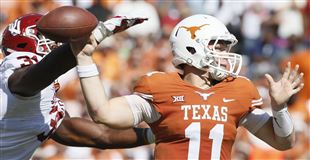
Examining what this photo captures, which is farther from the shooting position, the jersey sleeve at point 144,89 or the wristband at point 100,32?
the jersey sleeve at point 144,89

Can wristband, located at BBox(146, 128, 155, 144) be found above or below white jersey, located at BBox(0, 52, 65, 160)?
below

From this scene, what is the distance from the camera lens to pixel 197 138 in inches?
176

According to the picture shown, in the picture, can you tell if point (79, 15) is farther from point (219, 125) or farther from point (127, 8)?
point (127, 8)

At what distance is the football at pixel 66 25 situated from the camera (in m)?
4.10

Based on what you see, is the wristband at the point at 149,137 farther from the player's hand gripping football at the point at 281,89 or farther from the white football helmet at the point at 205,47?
the player's hand gripping football at the point at 281,89

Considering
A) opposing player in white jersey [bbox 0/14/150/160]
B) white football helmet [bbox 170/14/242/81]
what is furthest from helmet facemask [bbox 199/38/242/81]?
opposing player in white jersey [bbox 0/14/150/160]

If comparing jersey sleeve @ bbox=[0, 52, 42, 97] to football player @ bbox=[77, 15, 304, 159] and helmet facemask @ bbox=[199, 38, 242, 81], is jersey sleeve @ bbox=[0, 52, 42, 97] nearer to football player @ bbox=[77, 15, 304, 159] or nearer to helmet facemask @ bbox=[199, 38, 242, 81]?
football player @ bbox=[77, 15, 304, 159]

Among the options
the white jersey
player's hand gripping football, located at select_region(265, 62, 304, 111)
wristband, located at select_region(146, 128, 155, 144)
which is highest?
player's hand gripping football, located at select_region(265, 62, 304, 111)

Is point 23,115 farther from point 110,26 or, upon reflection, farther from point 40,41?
point 110,26

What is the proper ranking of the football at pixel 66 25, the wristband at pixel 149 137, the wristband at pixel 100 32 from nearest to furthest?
the football at pixel 66 25 < the wristband at pixel 100 32 < the wristband at pixel 149 137

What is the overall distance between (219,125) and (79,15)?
92cm

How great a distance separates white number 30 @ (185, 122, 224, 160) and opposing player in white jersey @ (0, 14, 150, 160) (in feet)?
2.05

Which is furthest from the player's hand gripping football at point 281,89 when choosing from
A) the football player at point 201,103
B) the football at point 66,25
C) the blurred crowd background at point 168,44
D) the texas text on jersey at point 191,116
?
the blurred crowd background at point 168,44

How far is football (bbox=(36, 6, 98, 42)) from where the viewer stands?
4.10m
